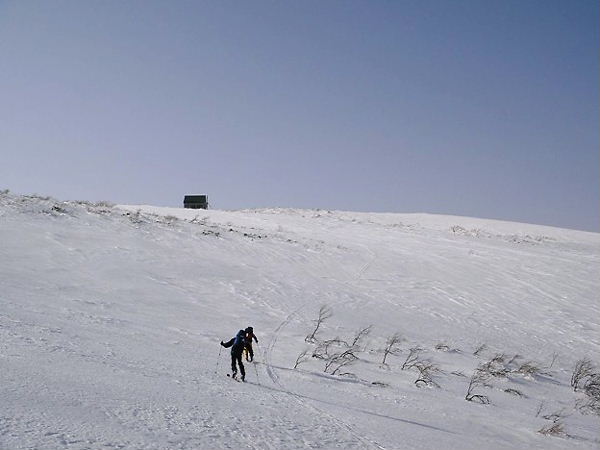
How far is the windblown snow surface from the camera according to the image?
459 centimetres

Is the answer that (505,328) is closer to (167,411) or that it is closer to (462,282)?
(462,282)

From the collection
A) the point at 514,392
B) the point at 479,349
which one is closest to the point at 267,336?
the point at 514,392

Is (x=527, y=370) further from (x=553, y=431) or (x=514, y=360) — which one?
(x=553, y=431)

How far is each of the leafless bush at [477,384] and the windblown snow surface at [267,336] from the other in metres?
0.09

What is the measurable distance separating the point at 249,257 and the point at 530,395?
9.85m

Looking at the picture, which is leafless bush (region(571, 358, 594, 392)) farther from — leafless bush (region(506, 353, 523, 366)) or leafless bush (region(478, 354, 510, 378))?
leafless bush (region(478, 354, 510, 378))

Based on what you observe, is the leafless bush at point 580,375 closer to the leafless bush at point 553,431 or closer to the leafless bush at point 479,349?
the leafless bush at point 479,349

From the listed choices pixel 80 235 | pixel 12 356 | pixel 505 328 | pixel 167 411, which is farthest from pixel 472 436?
pixel 80 235

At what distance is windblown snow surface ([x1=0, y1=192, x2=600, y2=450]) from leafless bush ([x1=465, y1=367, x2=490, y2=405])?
93 millimetres

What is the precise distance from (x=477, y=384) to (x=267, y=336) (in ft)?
13.3

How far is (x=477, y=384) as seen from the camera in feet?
27.2

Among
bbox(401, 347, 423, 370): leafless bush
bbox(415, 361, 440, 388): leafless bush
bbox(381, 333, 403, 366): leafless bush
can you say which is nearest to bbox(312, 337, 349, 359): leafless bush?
bbox(381, 333, 403, 366): leafless bush

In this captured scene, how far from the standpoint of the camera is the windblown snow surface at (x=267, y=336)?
15.1 feet

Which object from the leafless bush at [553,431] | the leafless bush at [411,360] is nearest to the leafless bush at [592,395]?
the leafless bush at [553,431]
